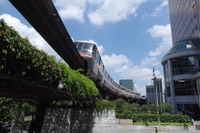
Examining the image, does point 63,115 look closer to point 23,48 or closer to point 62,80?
point 62,80

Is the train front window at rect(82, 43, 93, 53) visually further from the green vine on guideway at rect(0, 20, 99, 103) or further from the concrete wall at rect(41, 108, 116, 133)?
the green vine on guideway at rect(0, 20, 99, 103)

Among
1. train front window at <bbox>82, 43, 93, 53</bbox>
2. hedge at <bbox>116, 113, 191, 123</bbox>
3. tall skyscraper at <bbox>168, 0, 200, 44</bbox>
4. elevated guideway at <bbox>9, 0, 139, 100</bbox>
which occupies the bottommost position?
Result: hedge at <bbox>116, 113, 191, 123</bbox>

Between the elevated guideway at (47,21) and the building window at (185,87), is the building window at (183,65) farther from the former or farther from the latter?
the elevated guideway at (47,21)

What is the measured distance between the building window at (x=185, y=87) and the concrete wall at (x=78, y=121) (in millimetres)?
25710

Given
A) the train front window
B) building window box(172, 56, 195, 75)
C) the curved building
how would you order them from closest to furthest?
the train front window < the curved building < building window box(172, 56, 195, 75)

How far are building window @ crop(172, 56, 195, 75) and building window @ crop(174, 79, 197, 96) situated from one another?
2.35m

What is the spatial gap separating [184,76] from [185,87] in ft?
8.40

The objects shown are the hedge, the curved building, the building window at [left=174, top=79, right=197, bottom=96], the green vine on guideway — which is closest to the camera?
the green vine on guideway

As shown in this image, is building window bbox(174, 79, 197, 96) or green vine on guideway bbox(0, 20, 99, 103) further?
building window bbox(174, 79, 197, 96)

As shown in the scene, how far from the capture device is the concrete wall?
10.9 meters

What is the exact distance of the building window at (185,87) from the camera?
31188mm

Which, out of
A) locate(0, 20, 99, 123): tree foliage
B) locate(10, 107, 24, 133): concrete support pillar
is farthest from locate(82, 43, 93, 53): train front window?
locate(0, 20, 99, 123): tree foliage

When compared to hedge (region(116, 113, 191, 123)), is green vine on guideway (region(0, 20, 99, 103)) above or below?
above

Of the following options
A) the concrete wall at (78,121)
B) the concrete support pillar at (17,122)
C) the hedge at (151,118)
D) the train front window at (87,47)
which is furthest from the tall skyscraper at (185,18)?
the concrete support pillar at (17,122)
